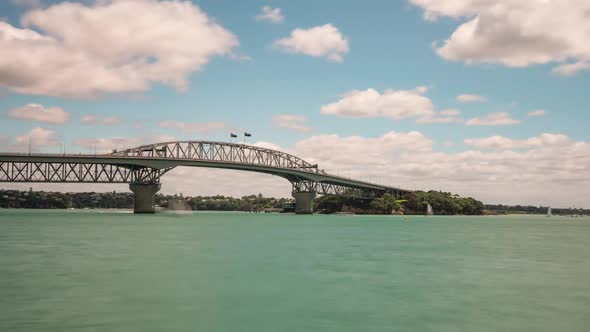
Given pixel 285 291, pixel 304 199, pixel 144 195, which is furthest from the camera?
pixel 304 199

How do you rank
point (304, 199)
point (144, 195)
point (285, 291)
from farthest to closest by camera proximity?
point (304, 199) < point (144, 195) < point (285, 291)

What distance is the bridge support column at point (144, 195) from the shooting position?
123m

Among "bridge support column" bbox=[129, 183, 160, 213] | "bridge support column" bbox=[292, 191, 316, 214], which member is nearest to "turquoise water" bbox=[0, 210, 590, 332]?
"bridge support column" bbox=[129, 183, 160, 213]

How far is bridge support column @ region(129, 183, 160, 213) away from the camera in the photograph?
123m

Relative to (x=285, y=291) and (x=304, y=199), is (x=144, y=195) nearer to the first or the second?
(x=304, y=199)

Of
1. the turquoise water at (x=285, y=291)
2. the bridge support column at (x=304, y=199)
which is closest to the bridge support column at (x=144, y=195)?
the bridge support column at (x=304, y=199)

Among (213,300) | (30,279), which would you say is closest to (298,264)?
(213,300)

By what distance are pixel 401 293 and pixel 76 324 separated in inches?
533

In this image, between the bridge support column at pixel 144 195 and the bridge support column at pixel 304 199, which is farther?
the bridge support column at pixel 304 199

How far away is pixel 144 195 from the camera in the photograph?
12562 cm

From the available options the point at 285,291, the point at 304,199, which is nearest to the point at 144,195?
the point at 304,199

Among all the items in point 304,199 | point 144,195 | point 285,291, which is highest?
point 144,195

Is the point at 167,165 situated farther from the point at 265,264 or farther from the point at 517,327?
the point at 517,327

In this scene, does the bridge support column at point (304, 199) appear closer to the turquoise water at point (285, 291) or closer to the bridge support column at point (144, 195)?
the bridge support column at point (144, 195)
